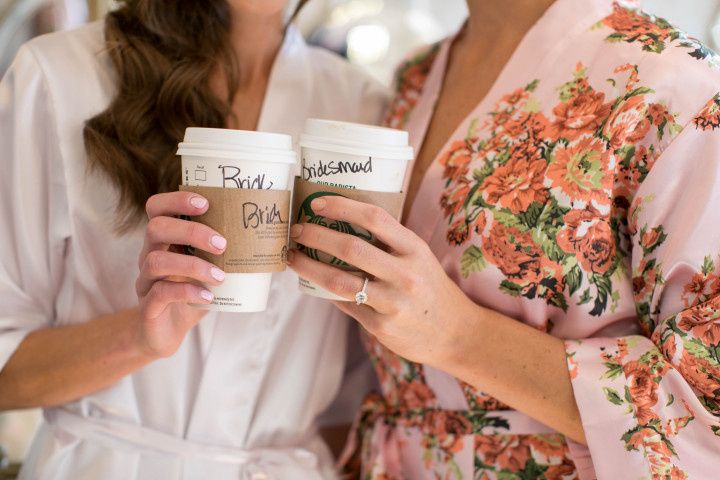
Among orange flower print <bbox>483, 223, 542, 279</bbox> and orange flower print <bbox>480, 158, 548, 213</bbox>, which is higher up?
orange flower print <bbox>480, 158, 548, 213</bbox>

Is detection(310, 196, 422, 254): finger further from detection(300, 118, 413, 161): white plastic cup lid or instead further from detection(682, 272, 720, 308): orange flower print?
detection(682, 272, 720, 308): orange flower print

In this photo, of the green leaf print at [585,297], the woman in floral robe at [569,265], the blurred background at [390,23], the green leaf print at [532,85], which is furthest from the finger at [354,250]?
the blurred background at [390,23]

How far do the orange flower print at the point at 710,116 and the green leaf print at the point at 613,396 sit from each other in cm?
36

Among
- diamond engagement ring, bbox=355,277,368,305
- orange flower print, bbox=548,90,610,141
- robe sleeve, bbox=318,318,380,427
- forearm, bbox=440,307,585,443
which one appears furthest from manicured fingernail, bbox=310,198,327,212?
robe sleeve, bbox=318,318,380,427

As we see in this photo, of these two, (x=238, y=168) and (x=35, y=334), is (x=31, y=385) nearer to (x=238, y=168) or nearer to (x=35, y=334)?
(x=35, y=334)

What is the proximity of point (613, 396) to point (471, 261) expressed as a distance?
0.88 ft

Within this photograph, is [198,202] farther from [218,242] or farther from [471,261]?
[471,261]

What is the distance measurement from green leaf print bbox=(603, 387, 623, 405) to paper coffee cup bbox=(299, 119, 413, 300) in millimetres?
397

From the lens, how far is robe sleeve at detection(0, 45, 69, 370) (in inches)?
41.3

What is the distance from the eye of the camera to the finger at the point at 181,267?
2.61ft

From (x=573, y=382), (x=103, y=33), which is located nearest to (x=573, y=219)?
(x=573, y=382)

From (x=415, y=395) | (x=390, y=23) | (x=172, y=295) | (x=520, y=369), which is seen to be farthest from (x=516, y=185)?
(x=390, y=23)

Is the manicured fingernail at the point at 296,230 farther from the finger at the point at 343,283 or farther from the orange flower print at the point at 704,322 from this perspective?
the orange flower print at the point at 704,322

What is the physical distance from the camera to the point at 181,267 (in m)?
0.80
